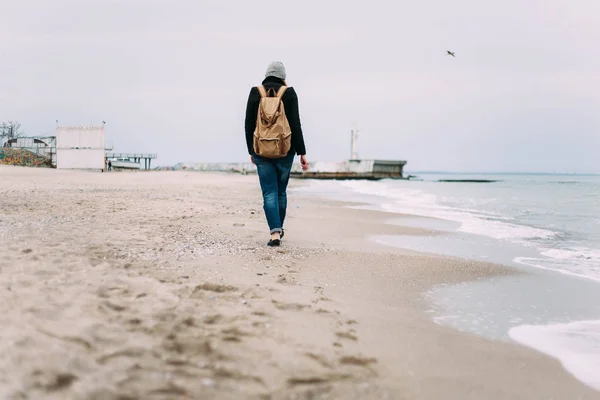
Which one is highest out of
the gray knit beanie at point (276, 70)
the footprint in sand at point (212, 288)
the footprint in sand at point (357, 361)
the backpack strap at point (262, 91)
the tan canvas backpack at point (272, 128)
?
the gray knit beanie at point (276, 70)

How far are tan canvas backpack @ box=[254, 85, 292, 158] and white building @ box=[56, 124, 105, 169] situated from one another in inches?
1336

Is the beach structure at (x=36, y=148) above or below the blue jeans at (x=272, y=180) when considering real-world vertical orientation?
above

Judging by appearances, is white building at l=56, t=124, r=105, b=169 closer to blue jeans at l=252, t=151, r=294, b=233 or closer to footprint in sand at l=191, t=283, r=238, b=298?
blue jeans at l=252, t=151, r=294, b=233

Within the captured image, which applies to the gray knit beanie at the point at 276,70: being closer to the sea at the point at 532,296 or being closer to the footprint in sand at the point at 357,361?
the sea at the point at 532,296

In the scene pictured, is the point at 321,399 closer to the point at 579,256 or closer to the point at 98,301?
the point at 98,301

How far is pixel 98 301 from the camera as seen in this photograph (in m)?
2.17

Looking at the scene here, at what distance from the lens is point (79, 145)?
3462 cm

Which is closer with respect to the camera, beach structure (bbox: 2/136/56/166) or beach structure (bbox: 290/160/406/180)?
beach structure (bbox: 2/136/56/166)

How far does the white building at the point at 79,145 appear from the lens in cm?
3444

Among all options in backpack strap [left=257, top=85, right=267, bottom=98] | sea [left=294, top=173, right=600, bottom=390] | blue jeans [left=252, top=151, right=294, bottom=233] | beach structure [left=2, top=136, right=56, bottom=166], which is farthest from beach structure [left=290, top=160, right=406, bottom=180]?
backpack strap [left=257, top=85, right=267, bottom=98]

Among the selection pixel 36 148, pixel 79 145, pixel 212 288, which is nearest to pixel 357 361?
pixel 212 288

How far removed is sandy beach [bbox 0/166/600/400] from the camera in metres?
1.49

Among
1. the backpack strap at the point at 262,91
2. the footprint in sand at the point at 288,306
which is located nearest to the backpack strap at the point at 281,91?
the backpack strap at the point at 262,91

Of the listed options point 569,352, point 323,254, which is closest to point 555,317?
point 569,352
